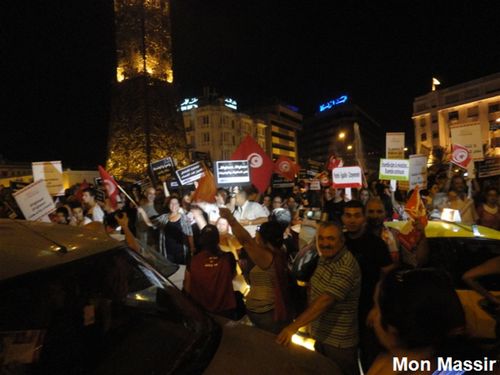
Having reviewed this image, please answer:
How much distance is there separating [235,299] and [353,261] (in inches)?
55.6

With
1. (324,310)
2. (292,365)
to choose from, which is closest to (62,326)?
(292,365)

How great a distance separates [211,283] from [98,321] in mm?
1434

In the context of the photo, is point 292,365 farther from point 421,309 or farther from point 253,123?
point 253,123

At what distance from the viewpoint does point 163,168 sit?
10.3 meters

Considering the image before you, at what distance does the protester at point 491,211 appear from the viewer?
693 cm

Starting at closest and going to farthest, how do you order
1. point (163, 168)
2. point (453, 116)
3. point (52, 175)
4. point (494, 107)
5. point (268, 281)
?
1. point (268, 281)
2. point (52, 175)
3. point (163, 168)
4. point (494, 107)
5. point (453, 116)

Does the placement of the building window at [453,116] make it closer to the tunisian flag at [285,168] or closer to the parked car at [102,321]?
the tunisian flag at [285,168]

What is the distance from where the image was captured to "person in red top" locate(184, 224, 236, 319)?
3604 millimetres

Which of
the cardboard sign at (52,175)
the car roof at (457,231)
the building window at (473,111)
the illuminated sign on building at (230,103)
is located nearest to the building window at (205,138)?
the illuminated sign on building at (230,103)

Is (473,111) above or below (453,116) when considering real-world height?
above

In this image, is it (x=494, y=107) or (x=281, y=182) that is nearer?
(x=281, y=182)

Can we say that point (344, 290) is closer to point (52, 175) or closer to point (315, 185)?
point (52, 175)

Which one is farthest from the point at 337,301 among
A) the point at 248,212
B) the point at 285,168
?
the point at 285,168

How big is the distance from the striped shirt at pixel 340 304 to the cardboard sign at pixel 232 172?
5.76 m
